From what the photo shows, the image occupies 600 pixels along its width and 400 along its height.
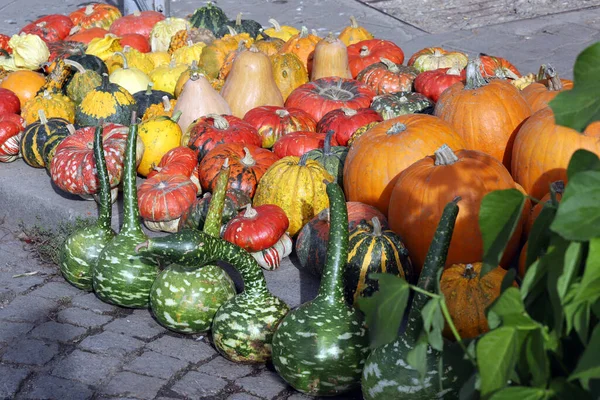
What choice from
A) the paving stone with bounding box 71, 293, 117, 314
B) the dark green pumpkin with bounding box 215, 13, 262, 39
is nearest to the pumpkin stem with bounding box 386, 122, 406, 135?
the paving stone with bounding box 71, 293, 117, 314

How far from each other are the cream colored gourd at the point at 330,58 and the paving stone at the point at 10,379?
3196 mm

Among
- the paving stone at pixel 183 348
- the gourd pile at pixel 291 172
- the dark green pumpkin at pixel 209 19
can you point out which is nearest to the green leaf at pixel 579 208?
the gourd pile at pixel 291 172

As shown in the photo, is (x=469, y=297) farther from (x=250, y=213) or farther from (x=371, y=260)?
(x=250, y=213)

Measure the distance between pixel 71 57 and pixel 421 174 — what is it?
3615 millimetres

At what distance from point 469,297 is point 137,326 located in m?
1.61

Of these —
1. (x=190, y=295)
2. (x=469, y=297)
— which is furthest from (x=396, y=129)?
(x=190, y=295)

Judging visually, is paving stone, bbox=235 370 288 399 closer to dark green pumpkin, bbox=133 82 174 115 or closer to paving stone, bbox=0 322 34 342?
paving stone, bbox=0 322 34 342

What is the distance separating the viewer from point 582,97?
133cm

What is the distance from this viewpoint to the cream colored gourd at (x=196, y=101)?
16.9 ft

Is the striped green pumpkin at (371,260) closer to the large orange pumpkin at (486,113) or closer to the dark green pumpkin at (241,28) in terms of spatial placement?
the large orange pumpkin at (486,113)

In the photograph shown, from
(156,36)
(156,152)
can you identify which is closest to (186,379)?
(156,152)

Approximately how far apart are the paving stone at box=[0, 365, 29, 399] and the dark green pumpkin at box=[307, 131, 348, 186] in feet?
6.25

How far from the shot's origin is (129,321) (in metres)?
3.73

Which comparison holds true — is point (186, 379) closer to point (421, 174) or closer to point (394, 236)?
point (394, 236)
